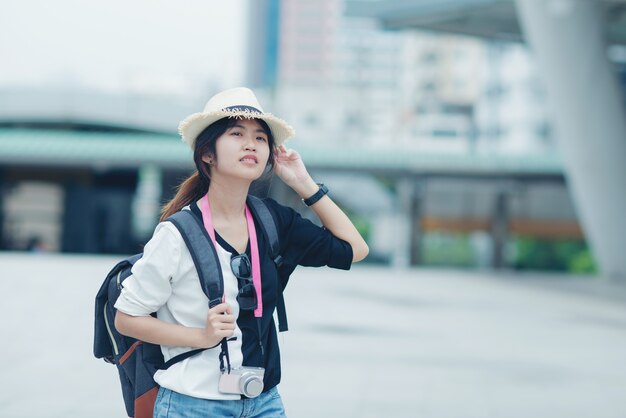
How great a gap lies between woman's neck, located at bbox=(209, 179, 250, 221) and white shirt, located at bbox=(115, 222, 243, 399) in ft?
0.46

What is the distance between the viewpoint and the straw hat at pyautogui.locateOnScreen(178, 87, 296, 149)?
100 inches

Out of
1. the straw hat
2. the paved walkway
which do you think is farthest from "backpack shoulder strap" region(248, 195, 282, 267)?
the paved walkway

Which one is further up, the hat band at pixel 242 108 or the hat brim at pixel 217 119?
the hat band at pixel 242 108

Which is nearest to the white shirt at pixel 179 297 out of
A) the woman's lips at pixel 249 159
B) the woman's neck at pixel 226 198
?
the woman's neck at pixel 226 198

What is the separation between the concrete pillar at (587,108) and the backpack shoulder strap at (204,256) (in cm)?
1878

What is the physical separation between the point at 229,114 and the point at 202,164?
0.67ft

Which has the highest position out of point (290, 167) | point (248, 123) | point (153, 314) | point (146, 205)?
point (248, 123)

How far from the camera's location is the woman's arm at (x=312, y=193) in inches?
110

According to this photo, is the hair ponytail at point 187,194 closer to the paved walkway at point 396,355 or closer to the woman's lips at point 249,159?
the woman's lips at point 249,159

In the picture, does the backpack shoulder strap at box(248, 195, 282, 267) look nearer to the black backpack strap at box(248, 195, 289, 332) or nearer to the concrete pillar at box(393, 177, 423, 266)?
Result: the black backpack strap at box(248, 195, 289, 332)

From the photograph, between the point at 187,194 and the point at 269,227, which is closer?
the point at 269,227

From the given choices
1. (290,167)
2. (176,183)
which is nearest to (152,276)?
(290,167)

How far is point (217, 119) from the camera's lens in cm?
259

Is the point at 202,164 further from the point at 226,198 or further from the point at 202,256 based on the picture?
the point at 202,256
